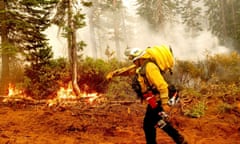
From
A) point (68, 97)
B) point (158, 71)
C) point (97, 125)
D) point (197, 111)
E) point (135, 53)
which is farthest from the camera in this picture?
point (68, 97)

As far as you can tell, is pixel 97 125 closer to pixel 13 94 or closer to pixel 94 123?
pixel 94 123

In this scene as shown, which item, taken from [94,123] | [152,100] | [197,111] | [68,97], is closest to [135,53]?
[152,100]

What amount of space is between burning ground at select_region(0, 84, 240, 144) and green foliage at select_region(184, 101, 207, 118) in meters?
0.13

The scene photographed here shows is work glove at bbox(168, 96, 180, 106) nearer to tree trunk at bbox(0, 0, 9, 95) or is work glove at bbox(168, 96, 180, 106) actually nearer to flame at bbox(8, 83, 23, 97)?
flame at bbox(8, 83, 23, 97)

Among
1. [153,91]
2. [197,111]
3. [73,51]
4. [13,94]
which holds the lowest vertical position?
[197,111]

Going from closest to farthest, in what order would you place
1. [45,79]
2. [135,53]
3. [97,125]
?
[135,53] → [97,125] → [45,79]

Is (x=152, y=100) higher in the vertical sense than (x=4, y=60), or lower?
lower

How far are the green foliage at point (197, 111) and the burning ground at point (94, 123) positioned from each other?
133mm

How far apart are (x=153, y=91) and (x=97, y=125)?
9.94 ft

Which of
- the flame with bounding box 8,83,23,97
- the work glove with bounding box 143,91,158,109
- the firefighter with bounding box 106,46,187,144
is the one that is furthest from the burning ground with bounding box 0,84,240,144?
the work glove with bounding box 143,91,158,109

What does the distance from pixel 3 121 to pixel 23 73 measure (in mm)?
3702

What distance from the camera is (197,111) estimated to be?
902 centimetres

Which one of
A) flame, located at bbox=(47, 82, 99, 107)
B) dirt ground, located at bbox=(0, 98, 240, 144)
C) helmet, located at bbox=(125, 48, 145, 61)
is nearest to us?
helmet, located at bbox=(125, 48, 145, 61)

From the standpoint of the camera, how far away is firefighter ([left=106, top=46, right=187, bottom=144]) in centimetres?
522
